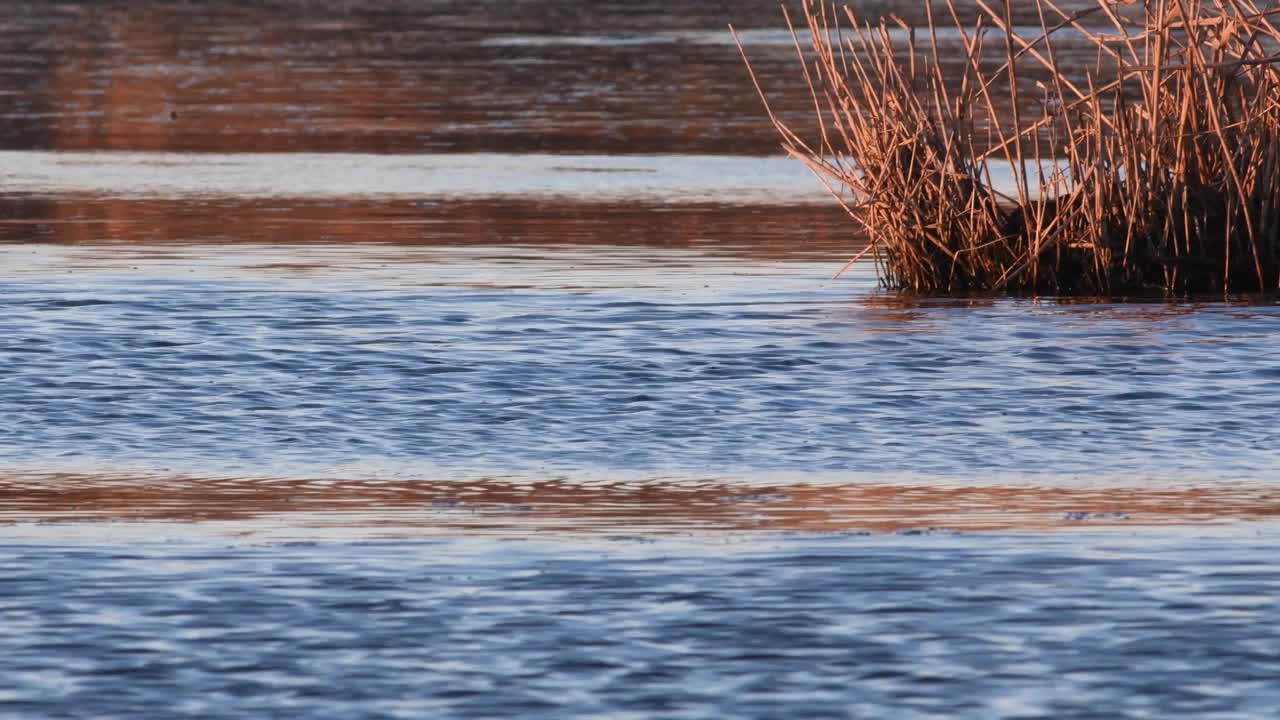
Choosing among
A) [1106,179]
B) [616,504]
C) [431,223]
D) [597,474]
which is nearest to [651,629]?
[616,504]

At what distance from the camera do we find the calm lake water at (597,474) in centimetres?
616

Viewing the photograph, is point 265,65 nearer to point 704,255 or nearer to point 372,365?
point 704,255

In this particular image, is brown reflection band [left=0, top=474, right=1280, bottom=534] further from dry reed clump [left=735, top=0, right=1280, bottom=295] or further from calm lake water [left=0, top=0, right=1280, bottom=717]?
dry reed clump [left=735, top=0, right=1280, bottom=295]

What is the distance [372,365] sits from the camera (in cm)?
1166

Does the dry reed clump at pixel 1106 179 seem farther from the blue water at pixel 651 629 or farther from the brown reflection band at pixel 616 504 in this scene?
the blue water at pixel 651 629

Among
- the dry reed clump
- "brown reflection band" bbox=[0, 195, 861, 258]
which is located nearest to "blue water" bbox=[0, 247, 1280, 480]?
the dry reed clump

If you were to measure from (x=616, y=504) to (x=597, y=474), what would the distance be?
0.62 m

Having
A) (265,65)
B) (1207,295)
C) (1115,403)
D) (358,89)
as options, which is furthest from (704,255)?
(265,65)

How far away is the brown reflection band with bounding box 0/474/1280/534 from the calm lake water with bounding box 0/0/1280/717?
25 mm

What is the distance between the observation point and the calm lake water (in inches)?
243

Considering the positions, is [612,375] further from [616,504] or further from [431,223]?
[431,223]

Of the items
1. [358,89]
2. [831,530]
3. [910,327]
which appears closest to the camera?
[831,530]

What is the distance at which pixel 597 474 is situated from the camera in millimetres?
8914

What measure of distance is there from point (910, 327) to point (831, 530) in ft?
17.3
